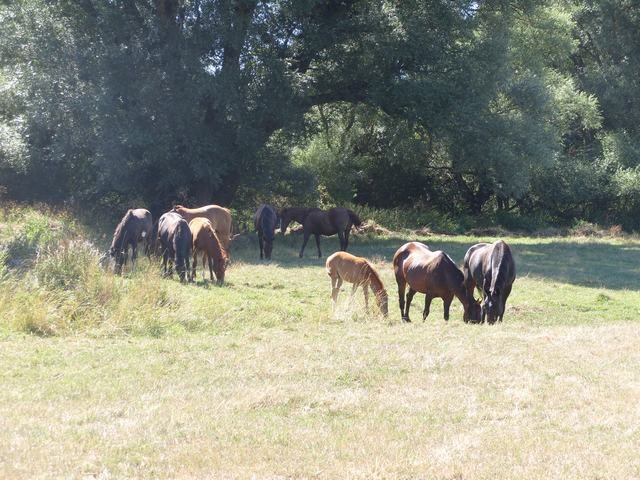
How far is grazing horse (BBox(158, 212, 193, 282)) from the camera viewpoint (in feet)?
54.0

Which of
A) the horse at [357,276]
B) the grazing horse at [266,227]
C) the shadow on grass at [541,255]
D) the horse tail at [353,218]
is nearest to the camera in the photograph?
the horse at [357,276]

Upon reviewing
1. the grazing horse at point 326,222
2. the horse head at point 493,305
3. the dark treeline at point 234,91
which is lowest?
the horse head at point 493,305

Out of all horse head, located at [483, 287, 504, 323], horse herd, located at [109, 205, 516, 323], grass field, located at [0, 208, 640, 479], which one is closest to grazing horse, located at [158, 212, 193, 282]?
horse herd, located at [109, 205, 516, 323]

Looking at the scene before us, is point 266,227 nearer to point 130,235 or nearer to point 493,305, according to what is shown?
point 130,235

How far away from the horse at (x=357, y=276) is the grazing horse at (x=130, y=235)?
4.65m

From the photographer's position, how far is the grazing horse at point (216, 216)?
815 inches

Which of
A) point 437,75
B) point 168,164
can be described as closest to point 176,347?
point 168,164

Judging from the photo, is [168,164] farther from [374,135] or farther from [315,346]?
[315,346]

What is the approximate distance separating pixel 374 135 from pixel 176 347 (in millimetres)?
25387

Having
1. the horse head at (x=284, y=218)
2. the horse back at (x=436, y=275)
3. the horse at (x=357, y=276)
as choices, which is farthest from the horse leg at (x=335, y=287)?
the horse head at (x=284, y=218)

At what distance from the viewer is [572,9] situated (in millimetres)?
36344

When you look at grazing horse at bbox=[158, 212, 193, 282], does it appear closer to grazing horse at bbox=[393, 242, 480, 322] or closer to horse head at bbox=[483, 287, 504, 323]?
grazing horse at bbox=[393, 242, 480, 322]

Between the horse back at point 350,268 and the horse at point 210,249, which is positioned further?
the horse at point 210,249

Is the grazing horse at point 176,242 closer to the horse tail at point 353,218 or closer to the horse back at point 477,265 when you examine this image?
the horse back at point 477,265
